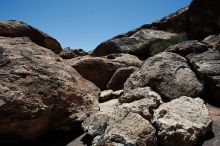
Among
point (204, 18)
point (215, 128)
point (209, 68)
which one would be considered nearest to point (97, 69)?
point (209, 68)

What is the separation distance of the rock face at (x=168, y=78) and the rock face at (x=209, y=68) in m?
0.25

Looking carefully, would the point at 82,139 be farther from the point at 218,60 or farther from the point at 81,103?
the point at 218,60

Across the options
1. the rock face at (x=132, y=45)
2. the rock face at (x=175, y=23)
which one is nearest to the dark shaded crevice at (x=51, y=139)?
the rock face at (x=132, y=45)

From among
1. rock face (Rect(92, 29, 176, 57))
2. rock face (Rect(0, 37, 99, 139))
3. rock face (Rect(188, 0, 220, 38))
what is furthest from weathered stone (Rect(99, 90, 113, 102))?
rock face (Rect(188, 0, 220, 38))

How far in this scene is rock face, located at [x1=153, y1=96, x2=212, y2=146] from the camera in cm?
494

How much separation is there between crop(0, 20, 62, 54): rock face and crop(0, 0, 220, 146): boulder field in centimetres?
4

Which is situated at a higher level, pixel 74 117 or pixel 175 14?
pixel 175 14

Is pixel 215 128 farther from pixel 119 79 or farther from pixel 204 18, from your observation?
pixel 204 18

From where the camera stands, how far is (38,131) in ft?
19.7

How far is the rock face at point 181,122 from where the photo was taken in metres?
4.94

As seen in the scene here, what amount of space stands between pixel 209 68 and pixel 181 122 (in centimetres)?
311

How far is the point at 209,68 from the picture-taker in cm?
774

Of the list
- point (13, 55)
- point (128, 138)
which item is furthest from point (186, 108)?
point (13, 55)

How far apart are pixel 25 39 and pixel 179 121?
548cm
